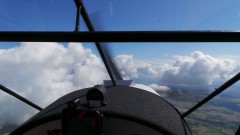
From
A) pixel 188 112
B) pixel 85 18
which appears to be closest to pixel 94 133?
pixel 85 18

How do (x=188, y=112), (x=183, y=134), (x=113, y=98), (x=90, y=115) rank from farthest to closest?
(x=188, y=112)
(x=113, y=98)
(x=183, y=134)
(x=90, y=115)

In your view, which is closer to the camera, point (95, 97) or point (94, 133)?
point (94, 133)

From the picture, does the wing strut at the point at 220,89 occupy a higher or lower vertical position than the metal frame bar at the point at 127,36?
lower

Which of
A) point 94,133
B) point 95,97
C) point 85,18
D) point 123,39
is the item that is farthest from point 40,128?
point 123,39

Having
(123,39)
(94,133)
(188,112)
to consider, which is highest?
(123,39)

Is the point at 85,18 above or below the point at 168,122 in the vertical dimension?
above

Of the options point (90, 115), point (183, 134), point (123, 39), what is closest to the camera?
point (123, 39)

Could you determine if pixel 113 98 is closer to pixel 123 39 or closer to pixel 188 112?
pixel 188 112

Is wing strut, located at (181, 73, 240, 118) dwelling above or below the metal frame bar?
below

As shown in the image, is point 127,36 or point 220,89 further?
point 220,89

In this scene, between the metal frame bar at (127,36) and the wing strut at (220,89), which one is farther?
the wing strut at (220,89)

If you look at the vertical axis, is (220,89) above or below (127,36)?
below
